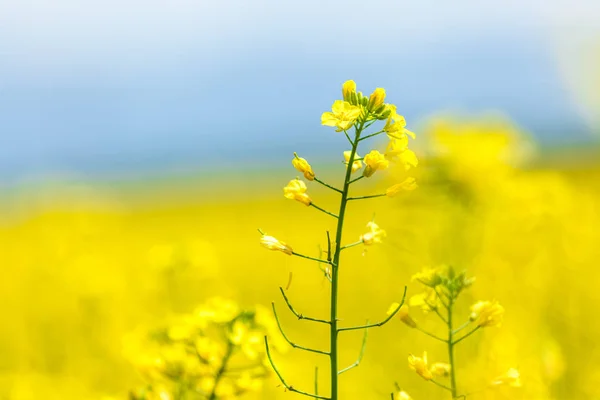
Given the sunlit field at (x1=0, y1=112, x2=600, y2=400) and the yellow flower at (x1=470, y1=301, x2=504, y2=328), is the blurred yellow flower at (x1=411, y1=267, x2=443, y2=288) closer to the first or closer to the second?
the yellow flower at (x1=470, y1=301, x2=504, y2=328)

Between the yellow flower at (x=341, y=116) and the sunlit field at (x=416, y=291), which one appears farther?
the sunlit field at (x=416, y=291)

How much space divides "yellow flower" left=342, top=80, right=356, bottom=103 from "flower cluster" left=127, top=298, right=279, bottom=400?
0.89 m

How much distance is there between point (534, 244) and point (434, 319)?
37.1 inches

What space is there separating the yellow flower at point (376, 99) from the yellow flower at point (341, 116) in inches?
2.0

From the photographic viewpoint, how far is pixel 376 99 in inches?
71.7

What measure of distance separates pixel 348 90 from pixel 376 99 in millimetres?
79

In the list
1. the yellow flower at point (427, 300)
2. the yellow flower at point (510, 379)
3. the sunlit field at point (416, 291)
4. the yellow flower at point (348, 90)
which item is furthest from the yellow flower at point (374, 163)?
the sunlit field at point (416, 291)

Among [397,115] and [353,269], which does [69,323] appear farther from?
[353,269]

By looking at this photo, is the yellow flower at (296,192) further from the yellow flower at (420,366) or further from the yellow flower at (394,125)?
the yellow flower at (420,366)

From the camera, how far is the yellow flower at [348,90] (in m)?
1.84

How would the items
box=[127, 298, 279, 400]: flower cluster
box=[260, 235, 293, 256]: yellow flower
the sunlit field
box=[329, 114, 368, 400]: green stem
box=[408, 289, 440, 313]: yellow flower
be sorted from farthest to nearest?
the sunlit field, box=[127, 298, 279, 400]: flower cluster, box=[408, 289, 440, 313]: yellow flower, box=[260, 235, 293, 256]: yellow flower, box=[329, 114, 368, 400]: green stem

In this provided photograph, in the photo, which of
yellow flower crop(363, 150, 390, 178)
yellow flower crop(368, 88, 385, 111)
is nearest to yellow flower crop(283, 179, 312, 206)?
yellow flower crop(363, 150, 390, 178)

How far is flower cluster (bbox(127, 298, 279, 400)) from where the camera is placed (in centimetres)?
234

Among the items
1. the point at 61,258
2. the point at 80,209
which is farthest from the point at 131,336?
the point at 80,209
